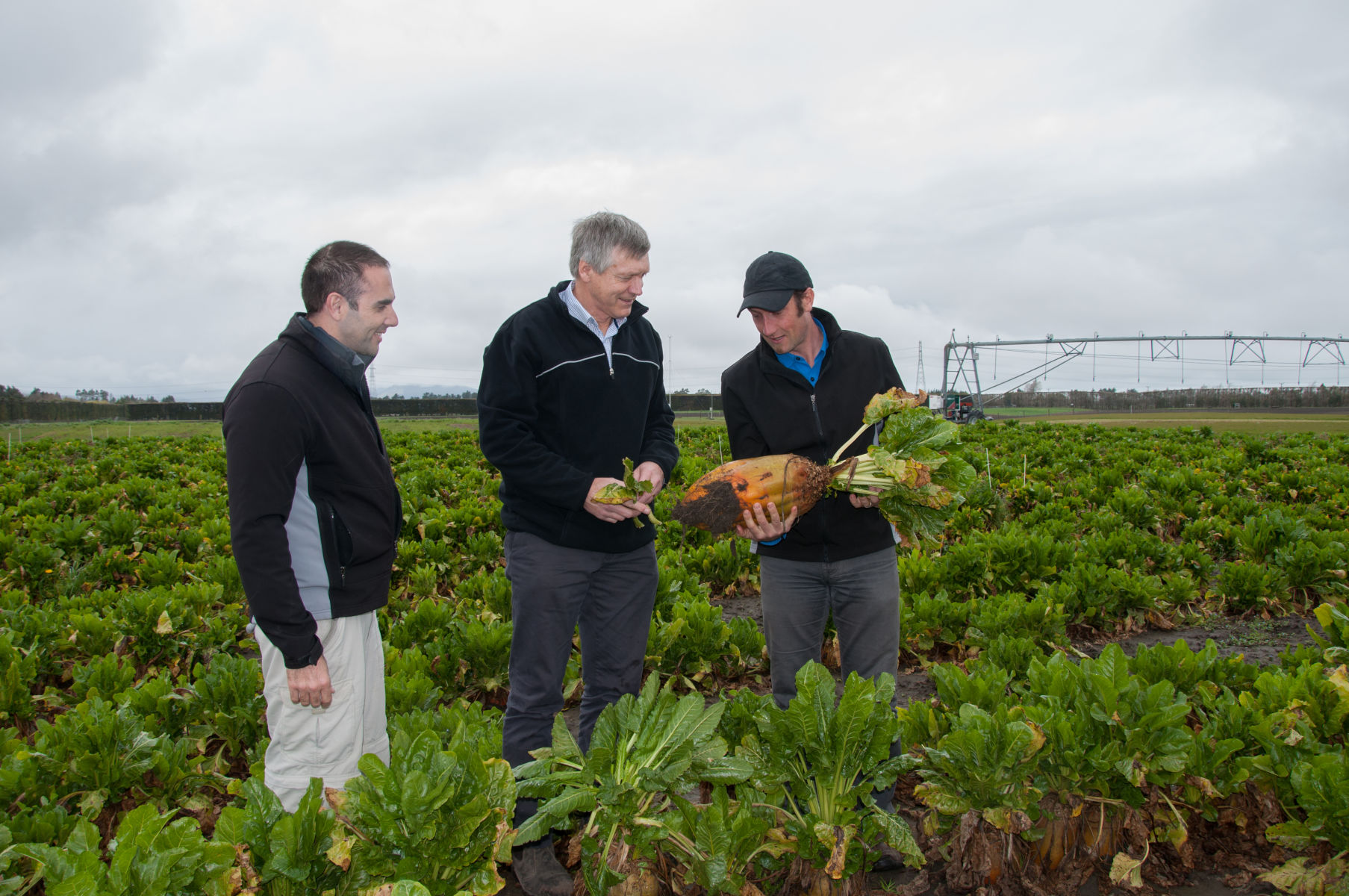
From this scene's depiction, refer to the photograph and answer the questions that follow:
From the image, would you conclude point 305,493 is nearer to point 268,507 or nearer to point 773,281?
point 268,507

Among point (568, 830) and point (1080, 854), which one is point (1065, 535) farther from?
point (568, 830)

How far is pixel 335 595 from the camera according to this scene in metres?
2.81

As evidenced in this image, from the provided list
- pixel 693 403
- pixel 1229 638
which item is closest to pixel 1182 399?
pixel 693 403

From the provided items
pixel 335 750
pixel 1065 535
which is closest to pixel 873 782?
pixel 335 750

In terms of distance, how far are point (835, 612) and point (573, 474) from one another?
4.65 ft

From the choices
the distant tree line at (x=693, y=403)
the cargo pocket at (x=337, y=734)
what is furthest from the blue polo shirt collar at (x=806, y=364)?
the distant tree line at (x=693, y=403)

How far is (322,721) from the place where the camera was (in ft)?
9.17

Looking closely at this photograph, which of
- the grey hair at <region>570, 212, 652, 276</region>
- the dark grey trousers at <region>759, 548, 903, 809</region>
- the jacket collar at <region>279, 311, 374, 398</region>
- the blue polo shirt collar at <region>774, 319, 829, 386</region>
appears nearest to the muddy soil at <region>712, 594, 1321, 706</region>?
the dark grey trousers at <region>759, 548, 903, 809</region>

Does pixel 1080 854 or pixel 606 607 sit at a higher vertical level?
pixel 606 607

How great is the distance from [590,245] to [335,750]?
222 centimetres

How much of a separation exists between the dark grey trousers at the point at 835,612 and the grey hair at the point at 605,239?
5.08ft

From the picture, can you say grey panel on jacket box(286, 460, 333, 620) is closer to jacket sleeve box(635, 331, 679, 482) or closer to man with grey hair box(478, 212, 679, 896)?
man with grey hair box(478, 212, 679, 896)

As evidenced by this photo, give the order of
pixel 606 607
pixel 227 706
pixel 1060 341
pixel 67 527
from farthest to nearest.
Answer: pixel 1060 341 < pixel 67 527 < pixel 227 706 < pixel 606 607

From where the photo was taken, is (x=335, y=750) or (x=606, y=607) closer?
(x=335, y=750)
